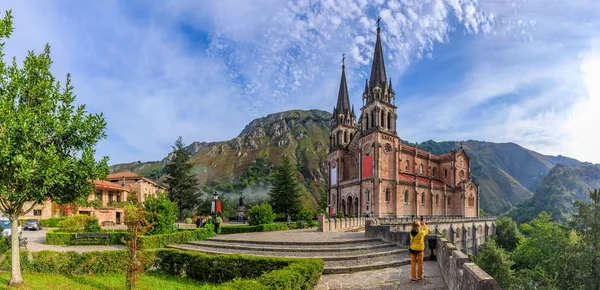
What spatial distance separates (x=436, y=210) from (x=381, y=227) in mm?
39321

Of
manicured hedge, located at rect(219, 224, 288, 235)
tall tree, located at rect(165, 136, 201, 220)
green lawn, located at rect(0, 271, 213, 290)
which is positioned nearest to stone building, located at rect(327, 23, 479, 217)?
manicured hedge, located at rect(219, 224, 288, 235)

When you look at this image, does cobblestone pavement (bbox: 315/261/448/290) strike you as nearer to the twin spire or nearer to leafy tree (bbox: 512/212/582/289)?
leafy tree (bbox: 512/212/582/289)

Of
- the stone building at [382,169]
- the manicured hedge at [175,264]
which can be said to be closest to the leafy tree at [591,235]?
the stone building at [382,169]

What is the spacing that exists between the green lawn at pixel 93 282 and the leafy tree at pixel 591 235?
3077 centimetres


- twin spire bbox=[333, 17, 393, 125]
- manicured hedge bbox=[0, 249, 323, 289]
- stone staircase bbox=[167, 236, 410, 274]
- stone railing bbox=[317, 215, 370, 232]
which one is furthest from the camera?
twin spire bbox=[333, 17, 393, 125]

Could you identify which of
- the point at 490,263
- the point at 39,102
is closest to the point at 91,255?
the point at 39,102

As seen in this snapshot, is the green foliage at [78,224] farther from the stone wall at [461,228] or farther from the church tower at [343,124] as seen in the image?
the church tower at [343,124]

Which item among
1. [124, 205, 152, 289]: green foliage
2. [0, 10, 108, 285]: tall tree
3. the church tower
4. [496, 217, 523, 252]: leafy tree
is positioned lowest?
[496, 217, 523, 252]: leafy tree

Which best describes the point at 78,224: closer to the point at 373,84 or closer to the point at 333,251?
the point at 333,251

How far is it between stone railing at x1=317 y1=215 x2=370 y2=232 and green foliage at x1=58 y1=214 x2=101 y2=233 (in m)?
17.2

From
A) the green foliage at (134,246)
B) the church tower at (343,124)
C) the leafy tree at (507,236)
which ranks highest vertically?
the church tower at (343,124)

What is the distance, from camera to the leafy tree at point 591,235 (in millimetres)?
25987

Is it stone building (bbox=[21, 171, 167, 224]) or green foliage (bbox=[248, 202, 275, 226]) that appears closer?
green foliage (bbox=[248, 202, 275, 226])

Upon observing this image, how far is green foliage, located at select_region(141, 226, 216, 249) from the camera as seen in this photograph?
697 inches
